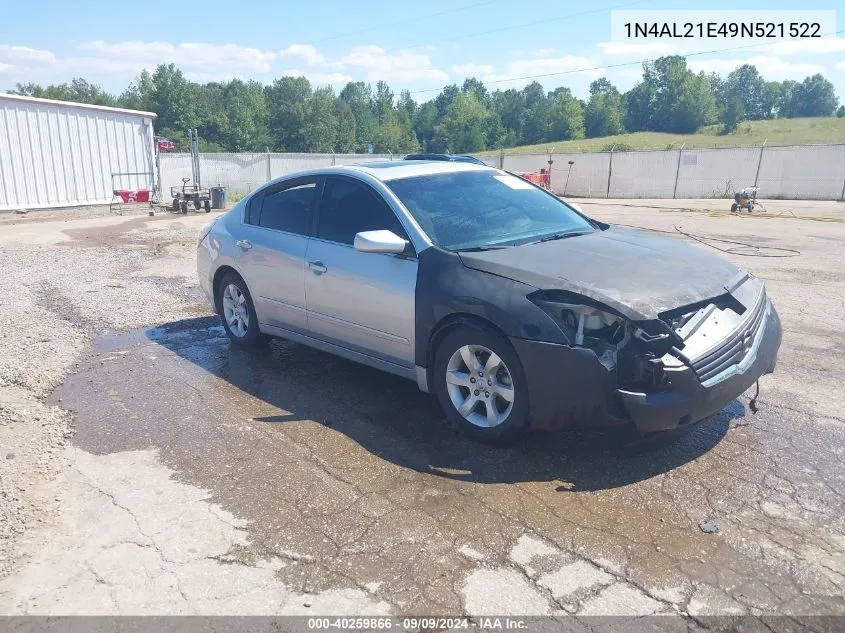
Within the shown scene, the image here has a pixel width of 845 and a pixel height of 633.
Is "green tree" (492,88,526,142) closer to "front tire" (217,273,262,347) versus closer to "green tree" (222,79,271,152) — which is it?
"green tree" (222,79,271,152)

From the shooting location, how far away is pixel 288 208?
5574 mm

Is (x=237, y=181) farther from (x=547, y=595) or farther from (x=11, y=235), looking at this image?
(x=547, y=595)

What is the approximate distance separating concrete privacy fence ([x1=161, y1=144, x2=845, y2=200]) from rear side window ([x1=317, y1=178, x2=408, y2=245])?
79.2ft

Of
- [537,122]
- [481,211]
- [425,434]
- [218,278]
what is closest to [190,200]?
[218,278]

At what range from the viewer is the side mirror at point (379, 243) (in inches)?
167

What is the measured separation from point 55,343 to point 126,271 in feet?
14.9

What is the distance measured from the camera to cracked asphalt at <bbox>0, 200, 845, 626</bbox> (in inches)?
107

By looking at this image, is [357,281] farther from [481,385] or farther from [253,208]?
[253,208]

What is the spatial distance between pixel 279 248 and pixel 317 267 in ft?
1.93

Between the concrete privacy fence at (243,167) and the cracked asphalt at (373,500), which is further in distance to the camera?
the concrete privacy fence at (243,167)

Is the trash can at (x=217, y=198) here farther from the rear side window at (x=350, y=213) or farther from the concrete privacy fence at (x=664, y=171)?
the rear side window at (x=350, y=213)

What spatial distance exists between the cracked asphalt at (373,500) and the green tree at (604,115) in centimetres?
9836

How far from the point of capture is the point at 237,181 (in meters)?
30.6

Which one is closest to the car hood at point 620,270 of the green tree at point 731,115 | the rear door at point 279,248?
the rear door at point 279,248
